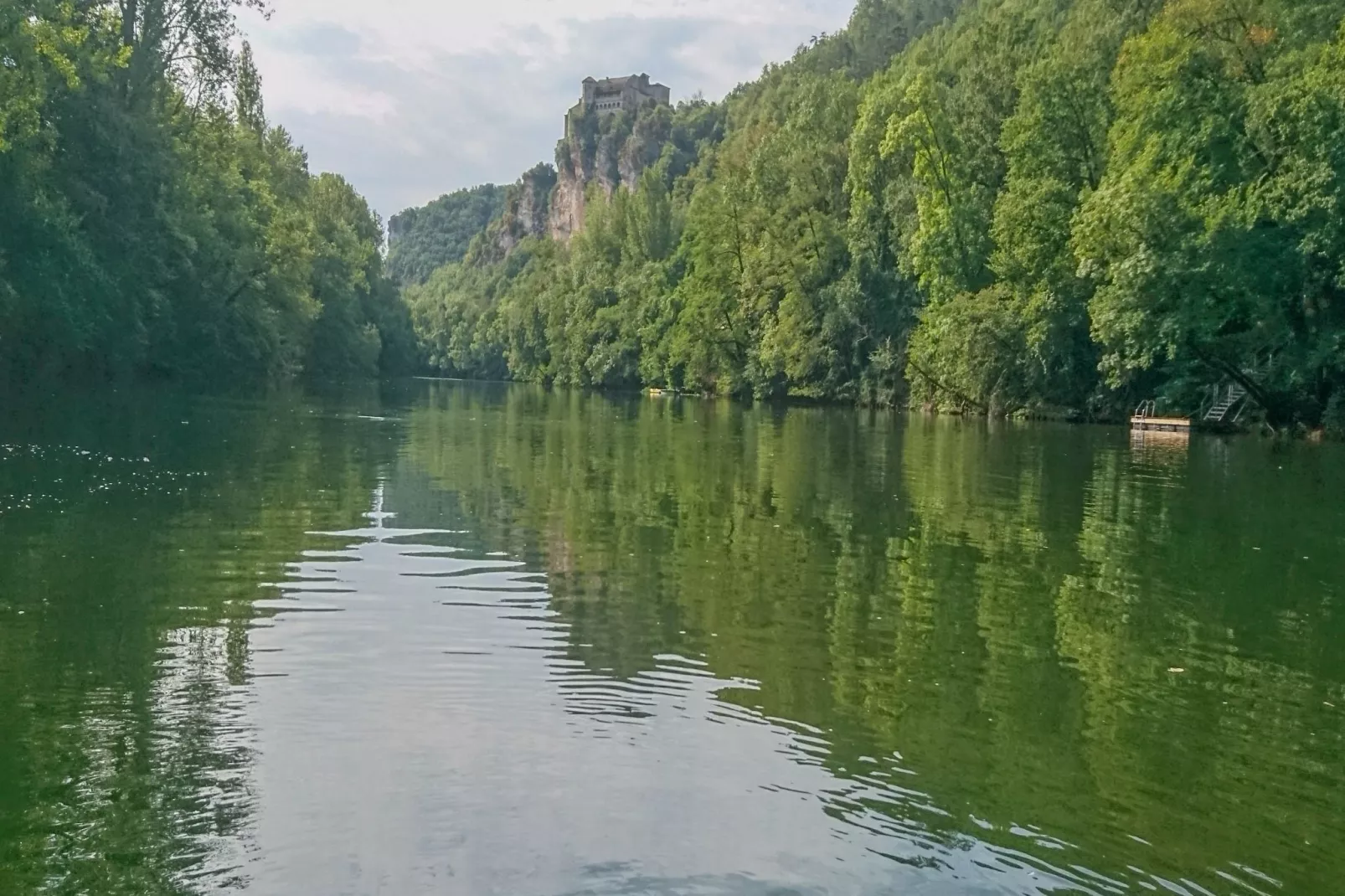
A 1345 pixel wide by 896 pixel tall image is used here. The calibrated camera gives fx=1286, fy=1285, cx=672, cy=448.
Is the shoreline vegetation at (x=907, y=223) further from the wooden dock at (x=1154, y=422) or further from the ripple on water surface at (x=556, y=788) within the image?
the ripple on water surface at (x=556, y=788)

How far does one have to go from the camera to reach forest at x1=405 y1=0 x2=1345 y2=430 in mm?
43375

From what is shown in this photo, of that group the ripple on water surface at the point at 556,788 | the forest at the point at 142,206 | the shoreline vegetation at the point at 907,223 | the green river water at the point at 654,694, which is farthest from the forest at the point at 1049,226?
the ripple on water surface at the point at 556,788

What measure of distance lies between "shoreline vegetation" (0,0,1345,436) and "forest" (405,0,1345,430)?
13cm

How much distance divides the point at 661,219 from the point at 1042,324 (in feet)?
232

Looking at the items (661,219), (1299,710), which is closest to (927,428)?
(1299,710)

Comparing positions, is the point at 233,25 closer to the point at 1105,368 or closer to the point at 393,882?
the point at 1105,368

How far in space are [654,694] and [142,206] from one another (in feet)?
181

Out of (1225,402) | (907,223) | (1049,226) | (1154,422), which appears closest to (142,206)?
(907,223)

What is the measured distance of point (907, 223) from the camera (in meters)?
66.4

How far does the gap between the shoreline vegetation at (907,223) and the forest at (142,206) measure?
0.18 meters

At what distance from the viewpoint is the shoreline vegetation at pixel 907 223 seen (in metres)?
43.8

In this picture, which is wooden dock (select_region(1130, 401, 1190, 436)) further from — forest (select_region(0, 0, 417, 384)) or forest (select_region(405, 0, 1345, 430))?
forest (select_region(0, 0, 417, 384))

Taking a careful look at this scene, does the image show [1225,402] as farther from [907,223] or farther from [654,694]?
[654,694]

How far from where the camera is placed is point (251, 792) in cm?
708
